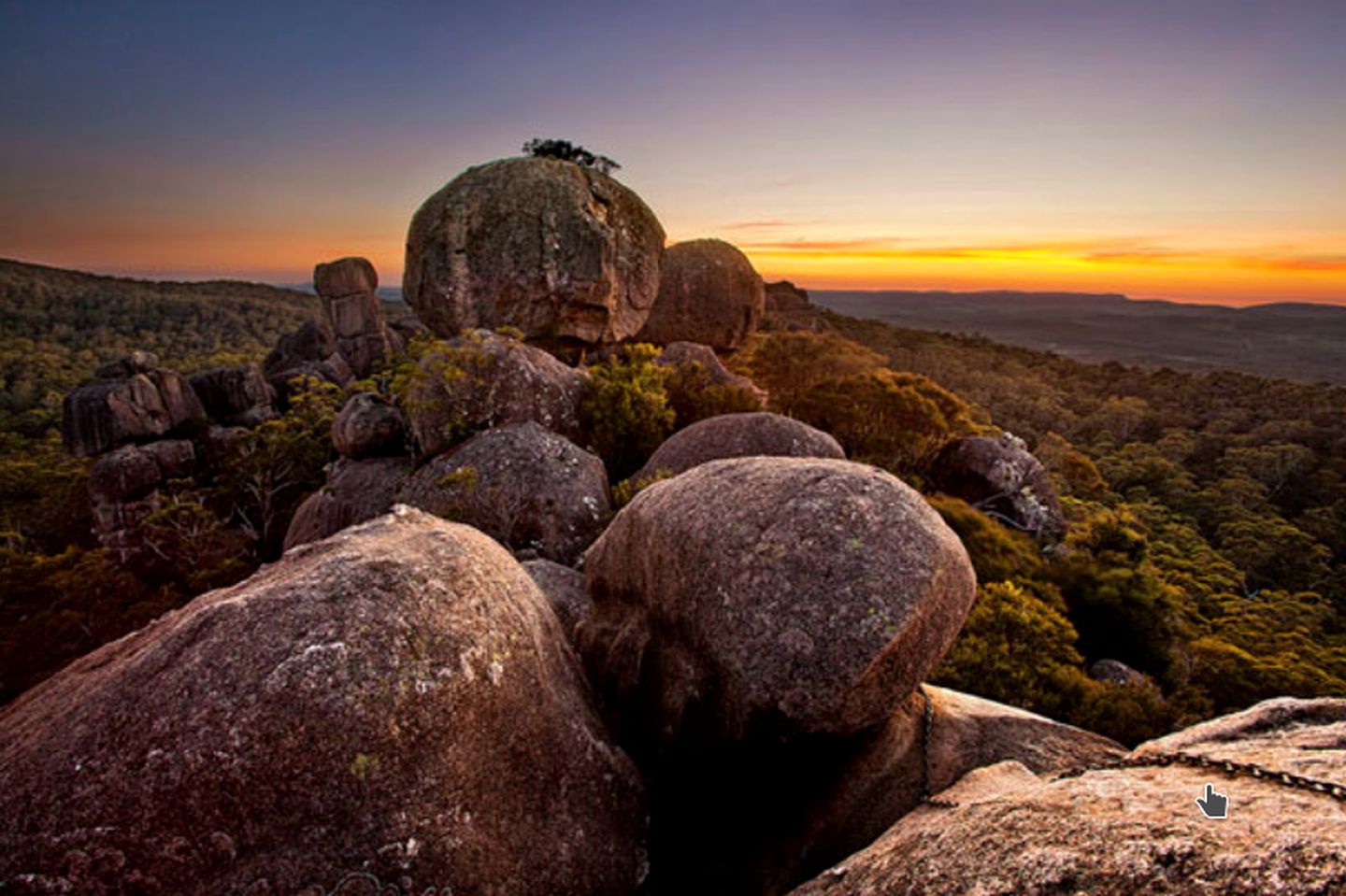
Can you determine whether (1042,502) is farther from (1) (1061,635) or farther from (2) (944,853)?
(2) (944,853)

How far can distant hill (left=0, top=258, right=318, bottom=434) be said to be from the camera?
175ft

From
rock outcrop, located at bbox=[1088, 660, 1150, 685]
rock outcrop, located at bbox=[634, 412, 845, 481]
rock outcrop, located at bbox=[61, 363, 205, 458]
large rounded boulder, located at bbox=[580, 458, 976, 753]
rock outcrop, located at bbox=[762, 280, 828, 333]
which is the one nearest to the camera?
large rounded boulder, located at bbox=[580, 458, 976, 753]

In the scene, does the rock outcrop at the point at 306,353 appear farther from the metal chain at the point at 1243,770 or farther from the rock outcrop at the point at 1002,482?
the metal chain at the point at 1243,770

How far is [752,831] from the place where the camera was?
514cm

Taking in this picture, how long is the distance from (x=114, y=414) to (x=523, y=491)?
94.7ft

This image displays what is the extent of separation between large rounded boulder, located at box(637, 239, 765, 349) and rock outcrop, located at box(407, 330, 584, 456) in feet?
49.2

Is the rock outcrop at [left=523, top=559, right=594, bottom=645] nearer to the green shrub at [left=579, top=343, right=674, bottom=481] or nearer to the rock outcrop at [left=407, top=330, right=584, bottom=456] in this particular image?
the rock outcrop at [left=407, top=330, right=584, bottom=456]

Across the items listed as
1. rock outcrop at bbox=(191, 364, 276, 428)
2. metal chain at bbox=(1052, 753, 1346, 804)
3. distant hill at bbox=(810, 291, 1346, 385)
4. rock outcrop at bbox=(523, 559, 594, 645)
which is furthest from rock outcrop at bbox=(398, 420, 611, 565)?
distant hill at bbox=(810, 291, 1346, 385)

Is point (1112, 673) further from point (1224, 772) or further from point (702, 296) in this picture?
point (702, 296)

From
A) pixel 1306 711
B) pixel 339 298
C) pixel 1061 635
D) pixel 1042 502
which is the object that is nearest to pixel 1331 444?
pixel 1042 502

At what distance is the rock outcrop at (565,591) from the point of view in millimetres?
7214

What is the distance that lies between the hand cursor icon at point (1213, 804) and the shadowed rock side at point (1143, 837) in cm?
3

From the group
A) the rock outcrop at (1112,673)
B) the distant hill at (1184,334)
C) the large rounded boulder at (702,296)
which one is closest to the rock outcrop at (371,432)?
the rock outcrop at (1112,673)

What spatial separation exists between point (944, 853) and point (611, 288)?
60.0 feet
